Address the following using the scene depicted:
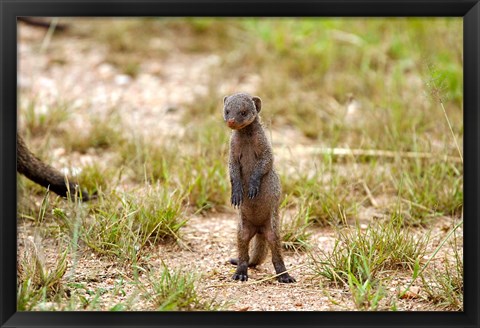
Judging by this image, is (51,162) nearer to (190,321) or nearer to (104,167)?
(104,167)

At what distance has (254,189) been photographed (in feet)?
13.7

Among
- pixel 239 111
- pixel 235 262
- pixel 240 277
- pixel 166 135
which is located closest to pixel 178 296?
pixel 240 277

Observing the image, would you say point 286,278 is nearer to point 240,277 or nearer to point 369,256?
point 240,277

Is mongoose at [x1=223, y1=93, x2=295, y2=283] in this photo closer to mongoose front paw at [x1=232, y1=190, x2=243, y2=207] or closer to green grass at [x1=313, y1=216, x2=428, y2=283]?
mongoose front paw at [x1=232, y1=190, x2=243, y2=207]

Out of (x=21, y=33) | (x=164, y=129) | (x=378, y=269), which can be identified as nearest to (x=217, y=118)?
(x=164, y=129)

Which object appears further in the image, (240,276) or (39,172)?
(39,172)

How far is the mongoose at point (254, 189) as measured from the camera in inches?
167

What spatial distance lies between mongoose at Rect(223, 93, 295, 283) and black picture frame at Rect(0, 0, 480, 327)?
0.86 metres

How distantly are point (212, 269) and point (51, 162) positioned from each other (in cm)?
202

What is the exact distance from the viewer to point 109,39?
867 centimetres

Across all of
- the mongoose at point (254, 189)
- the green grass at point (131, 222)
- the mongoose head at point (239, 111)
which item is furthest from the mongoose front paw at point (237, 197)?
the green grass at point (131, 222)
